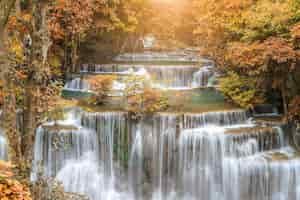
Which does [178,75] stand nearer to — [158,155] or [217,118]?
[217,118]

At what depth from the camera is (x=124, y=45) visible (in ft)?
65.0

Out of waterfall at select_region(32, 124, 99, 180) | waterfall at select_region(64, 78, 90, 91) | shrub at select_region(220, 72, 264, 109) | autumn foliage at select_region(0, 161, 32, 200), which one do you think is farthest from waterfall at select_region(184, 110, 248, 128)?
autumn foliage at select_region(0, 161, 32, 200)

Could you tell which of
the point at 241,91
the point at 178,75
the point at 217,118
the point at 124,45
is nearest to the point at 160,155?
the point at 217,118

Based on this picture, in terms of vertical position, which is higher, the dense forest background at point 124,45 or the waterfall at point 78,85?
the dense forest background at point 124,45

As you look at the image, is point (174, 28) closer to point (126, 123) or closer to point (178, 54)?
point (178, 54)

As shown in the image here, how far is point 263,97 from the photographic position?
1099 centimetres

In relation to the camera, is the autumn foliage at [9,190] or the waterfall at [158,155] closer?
the autumn foliage at [9,190]

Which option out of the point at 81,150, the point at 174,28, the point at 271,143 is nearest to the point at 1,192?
the point at 81,150

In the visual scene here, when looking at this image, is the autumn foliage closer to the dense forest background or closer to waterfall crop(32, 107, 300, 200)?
the dense forest background

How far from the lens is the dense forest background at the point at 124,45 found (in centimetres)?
540

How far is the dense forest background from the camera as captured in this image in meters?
5.40

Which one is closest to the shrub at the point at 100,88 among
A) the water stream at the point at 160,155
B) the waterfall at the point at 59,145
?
the water stream at the point at 160,155

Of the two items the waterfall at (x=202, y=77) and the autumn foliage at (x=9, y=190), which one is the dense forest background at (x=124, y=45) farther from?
the waterfall at (x=202, y=77)

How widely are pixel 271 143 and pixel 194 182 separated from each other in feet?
7.89
